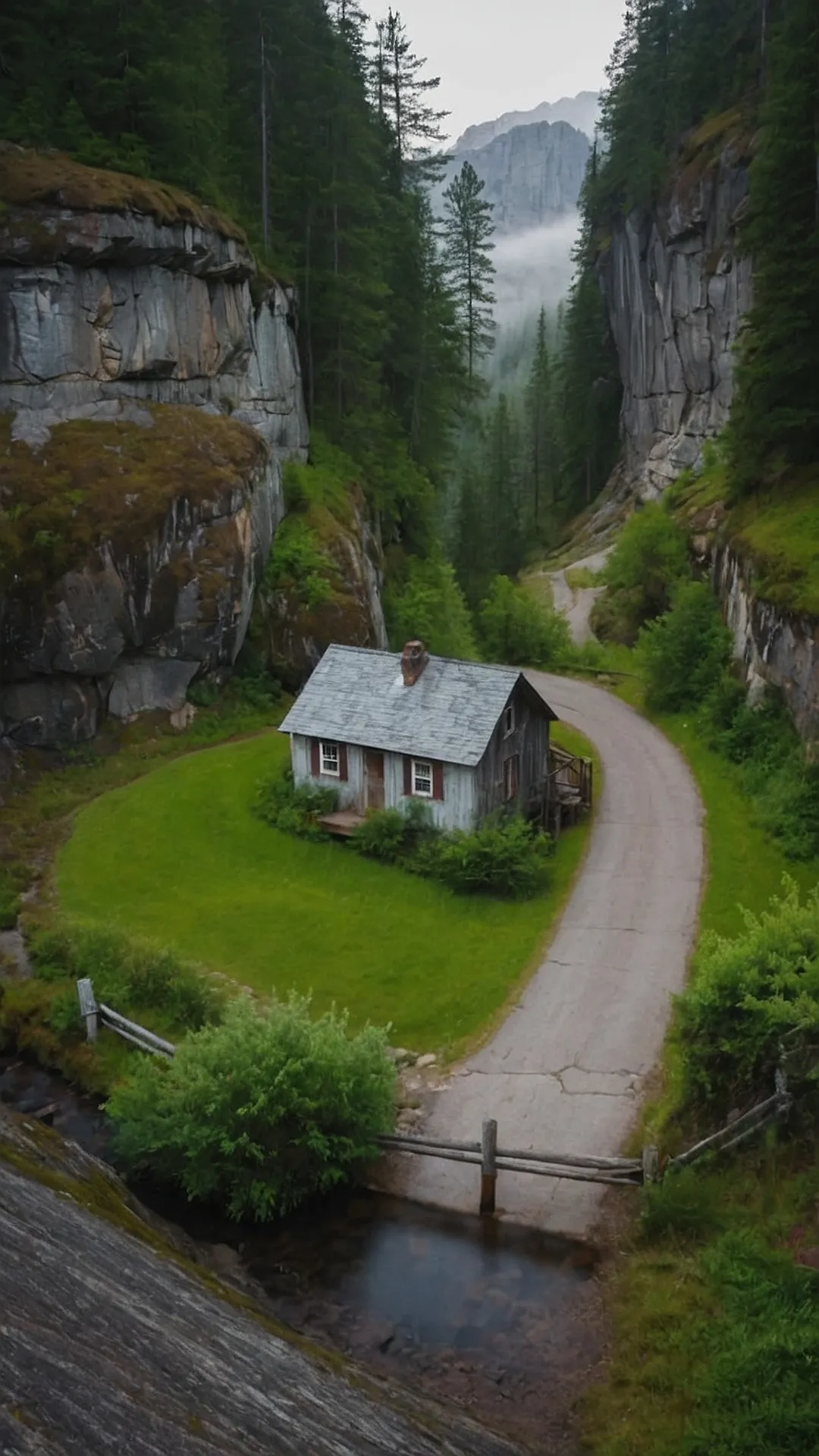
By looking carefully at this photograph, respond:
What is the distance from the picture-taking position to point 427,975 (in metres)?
20.7

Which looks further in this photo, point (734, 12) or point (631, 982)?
point (734, 12)

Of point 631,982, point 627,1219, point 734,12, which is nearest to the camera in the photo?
point 627,1219

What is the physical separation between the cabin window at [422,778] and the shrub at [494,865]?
6.22ft

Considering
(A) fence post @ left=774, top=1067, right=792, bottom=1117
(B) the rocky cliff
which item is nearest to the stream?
(A) fence post @ left=774, top=1067, right=792, bottom=1117

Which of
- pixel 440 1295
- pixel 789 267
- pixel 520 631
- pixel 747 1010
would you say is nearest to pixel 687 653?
pixel 789 267

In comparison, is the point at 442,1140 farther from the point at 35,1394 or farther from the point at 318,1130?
the point at 35,1394

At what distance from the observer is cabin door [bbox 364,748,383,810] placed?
27.2 metres

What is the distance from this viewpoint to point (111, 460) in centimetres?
3428

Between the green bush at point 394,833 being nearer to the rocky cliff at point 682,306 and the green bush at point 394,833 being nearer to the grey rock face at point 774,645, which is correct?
the grey rock face at point 774,645

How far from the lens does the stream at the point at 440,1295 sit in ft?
39.3

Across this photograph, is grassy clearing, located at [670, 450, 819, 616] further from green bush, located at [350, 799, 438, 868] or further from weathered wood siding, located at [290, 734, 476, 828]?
green bush, located at [350, 799, 438, 868]

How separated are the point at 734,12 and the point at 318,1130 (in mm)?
66858

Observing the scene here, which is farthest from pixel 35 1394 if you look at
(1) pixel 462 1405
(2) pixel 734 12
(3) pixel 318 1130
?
(2) pixel 734 12

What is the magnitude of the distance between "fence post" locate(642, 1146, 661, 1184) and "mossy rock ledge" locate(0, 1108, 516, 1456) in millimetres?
4452
